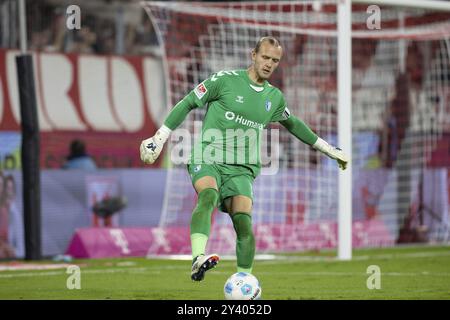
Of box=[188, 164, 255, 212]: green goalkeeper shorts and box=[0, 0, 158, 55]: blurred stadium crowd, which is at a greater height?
box=[0, 0, 158, 55]: blurred stadium crowd

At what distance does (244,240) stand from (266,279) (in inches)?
112

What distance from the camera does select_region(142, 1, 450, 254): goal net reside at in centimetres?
1702

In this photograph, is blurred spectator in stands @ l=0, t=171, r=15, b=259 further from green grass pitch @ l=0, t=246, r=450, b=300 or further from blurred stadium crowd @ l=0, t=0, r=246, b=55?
blurred stadium crowd @ l=0, t=0, r=246, b=55

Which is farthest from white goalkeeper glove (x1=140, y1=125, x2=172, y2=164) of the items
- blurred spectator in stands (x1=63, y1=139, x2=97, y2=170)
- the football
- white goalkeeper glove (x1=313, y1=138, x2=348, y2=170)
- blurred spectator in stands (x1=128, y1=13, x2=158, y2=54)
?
blurred spectator in stands (x1=128, y1=13, x2=158, y2=54)

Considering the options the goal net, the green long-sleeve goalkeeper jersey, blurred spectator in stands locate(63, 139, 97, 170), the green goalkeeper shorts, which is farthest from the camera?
blurred spectator in stands locate(63, 139, 97, 170)

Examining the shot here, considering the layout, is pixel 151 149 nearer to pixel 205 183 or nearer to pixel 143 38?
pixel 205 183

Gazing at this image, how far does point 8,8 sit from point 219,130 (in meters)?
→ 10.2

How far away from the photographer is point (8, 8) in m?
18.6

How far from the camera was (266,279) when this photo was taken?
11.9m

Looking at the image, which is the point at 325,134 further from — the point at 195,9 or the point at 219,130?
the point at 219,130

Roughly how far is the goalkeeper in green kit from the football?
1.17 ft

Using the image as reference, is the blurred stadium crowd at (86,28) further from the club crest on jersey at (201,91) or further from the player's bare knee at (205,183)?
the player's bare knee at (205,183)

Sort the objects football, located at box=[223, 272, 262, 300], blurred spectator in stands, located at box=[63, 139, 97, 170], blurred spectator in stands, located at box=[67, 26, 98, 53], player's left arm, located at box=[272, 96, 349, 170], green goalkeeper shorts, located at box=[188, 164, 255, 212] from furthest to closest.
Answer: blurred spectator in stands, located at box=[67, 26, 98, 53], blurred spectator in stands, located at box=[63, 139, 97, 170], player's left arm, located at box=[272, 96, 349, 170], green goalkeeper shorts, located at box=[188, 164, 255, 212], football, located at box=[223, 272, 262, 300]

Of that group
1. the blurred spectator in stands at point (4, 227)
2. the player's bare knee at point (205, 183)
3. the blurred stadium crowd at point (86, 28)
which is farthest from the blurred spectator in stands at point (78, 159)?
the player's bare knee at point (205, 183)
